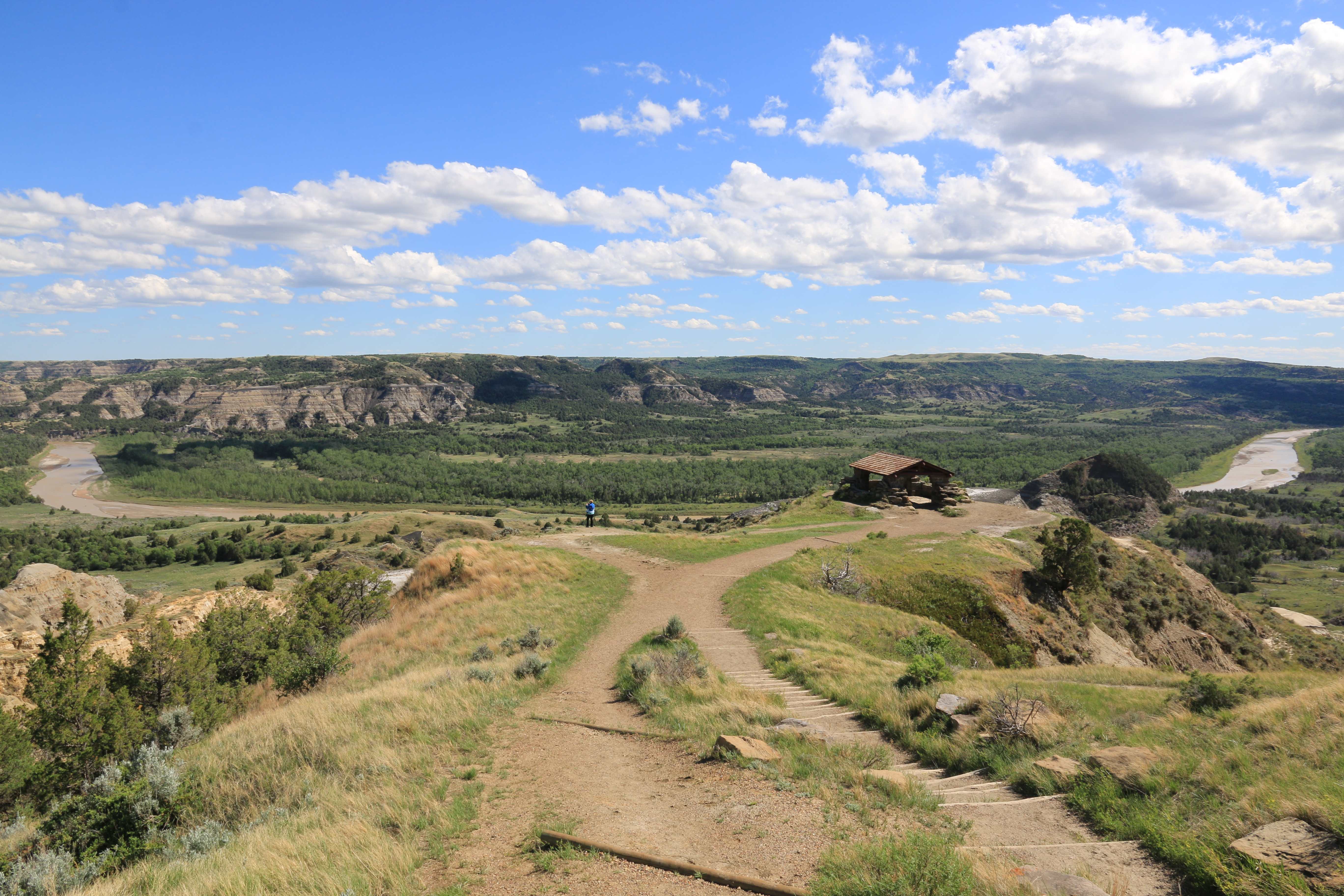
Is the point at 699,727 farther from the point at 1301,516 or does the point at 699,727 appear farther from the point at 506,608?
the point at 1301,516

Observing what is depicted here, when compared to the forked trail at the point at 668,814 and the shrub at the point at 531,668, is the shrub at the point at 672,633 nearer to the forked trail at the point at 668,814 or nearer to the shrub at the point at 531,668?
the forked trail at the point at 668,814

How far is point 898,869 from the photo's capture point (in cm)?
638

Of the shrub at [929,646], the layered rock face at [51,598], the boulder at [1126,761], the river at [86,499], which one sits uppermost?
the boulder at [1126,761]

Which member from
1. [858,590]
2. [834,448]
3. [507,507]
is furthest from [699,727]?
[834,448]

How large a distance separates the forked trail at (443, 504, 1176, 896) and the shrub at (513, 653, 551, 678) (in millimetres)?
767

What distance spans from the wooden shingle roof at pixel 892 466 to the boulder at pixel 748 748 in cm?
3180

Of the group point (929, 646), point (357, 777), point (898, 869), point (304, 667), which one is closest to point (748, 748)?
point (898, 869)

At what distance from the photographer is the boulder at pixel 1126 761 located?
8.24 metres

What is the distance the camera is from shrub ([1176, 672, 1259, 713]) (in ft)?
35.9

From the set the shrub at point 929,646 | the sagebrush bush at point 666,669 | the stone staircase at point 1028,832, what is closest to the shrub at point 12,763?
the sagebrush bush at point 666,669

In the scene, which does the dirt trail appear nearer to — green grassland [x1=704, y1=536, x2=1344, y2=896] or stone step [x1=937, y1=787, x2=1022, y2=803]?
stone step [x1=937, y1=787, x2=1022, y2=803]

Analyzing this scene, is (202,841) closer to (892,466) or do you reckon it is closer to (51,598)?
(51,598)

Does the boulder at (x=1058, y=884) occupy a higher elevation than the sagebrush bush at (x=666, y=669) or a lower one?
higher

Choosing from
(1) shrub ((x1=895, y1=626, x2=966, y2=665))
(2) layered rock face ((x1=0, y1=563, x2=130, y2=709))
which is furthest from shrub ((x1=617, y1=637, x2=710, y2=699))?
(2) layered rock face ((x1=0, y1=563, x2=130, y2=709))
